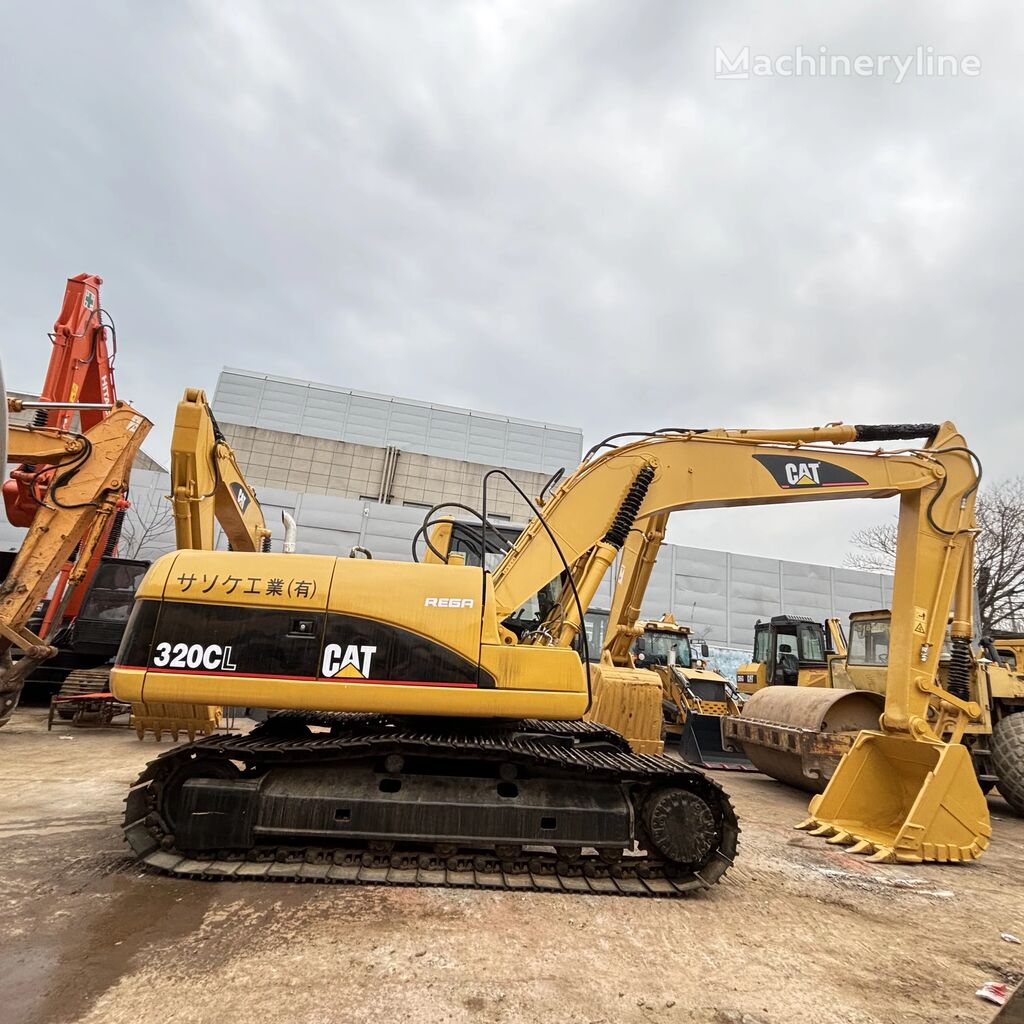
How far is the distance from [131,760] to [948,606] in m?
9.27

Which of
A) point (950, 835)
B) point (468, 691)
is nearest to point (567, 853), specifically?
point (468, 691)

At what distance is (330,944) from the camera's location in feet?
10.4

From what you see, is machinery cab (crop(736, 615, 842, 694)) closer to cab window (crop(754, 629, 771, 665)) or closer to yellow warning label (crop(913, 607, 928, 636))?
cab window (crop(754, 629, 771, 665))

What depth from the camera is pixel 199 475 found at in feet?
16.8

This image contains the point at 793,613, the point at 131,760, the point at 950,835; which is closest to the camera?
the point at 950,835

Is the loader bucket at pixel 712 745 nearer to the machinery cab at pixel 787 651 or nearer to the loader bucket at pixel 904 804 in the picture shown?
the machinery cab at pixel 787 651

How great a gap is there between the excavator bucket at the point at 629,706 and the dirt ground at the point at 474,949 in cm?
327

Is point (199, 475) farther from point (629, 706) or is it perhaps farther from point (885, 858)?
point (885, 858)

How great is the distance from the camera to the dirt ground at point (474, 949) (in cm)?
269

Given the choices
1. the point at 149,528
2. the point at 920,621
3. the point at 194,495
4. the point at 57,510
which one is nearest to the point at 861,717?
the point at 920,621

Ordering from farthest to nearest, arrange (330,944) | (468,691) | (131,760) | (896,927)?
(131,760) → (468,691) → (896,927) → (330,944)

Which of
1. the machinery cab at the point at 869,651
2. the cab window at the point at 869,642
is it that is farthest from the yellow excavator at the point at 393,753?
the cab window at the point at 869,642

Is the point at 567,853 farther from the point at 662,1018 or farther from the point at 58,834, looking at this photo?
the point at 58,834

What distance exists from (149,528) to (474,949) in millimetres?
25129
